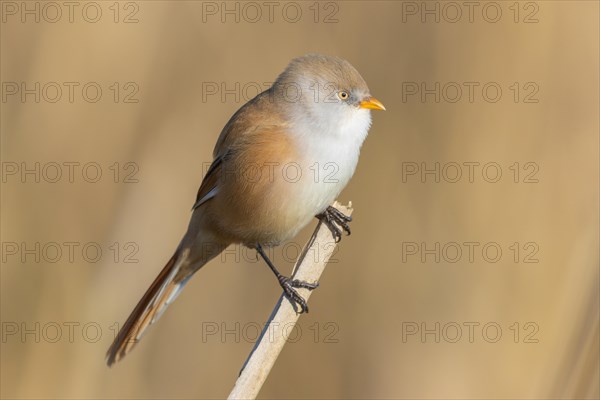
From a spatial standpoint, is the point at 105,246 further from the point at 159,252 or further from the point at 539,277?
the point at 539,277

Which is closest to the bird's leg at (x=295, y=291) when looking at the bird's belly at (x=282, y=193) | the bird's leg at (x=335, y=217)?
the bird's belly at (x=282, y=193)

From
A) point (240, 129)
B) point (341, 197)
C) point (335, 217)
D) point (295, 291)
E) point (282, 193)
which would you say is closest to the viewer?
point (295, 291)

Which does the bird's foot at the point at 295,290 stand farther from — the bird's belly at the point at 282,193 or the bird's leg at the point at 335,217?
the bird's leg at the point at 335,217

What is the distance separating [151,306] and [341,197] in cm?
171

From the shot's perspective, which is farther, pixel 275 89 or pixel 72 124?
pixel 72 124

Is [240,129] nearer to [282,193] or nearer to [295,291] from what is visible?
[282,193]

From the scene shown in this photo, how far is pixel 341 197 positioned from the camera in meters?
5.86

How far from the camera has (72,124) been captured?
19.6 feet

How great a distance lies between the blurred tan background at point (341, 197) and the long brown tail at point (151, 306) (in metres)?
0.54

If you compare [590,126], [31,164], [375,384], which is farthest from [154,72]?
[590,126]

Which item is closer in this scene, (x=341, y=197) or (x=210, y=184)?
(x=210, y=184)

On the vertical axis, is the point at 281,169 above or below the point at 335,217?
above

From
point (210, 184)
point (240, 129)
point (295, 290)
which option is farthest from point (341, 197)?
point (295, 290)

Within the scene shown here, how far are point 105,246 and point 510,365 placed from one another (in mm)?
2689
